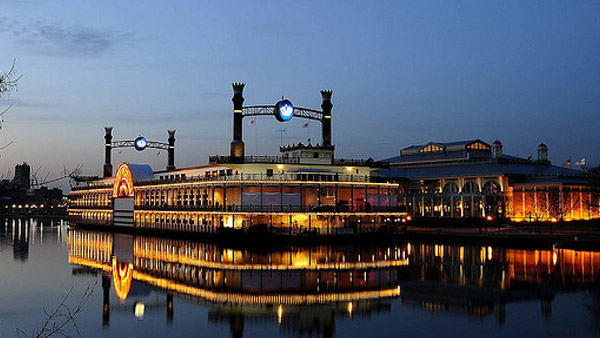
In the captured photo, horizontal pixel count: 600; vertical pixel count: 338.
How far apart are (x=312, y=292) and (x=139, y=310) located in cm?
1110

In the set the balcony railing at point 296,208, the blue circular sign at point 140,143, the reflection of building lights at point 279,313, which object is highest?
the blue circular sign at point 140,143

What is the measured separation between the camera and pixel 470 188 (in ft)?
354

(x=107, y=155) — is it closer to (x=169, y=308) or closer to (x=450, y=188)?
(x=450, y=188)

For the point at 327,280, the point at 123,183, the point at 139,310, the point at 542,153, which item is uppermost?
the point at 542,153

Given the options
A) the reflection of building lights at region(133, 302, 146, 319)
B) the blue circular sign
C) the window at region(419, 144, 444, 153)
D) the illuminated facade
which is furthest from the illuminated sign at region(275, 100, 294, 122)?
the blue circular sign

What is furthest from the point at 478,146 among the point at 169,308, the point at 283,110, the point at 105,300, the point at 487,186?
the point at 169,308

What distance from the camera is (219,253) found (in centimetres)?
6556

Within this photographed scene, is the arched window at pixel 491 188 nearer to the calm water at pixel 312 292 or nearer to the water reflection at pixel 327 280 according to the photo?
the water reflection at pixel 327 280

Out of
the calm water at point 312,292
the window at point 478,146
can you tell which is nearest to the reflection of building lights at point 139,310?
the calm water at point 312,292

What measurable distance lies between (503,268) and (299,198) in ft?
108

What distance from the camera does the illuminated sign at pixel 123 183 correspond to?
110 metres

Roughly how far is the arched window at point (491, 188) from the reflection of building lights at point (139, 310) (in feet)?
251

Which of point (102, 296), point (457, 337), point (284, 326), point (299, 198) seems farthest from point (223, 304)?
point (299, 198)

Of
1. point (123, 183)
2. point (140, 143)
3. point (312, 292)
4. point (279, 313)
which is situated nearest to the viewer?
point (279, 313)
